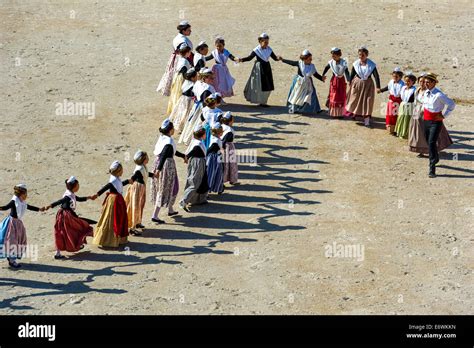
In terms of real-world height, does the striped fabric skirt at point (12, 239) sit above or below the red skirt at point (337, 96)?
below

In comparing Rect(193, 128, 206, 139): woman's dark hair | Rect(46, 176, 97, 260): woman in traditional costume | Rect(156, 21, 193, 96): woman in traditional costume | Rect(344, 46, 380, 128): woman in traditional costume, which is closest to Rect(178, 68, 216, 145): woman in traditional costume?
Rect(156, 21, 193, 96): woman in traditional costume

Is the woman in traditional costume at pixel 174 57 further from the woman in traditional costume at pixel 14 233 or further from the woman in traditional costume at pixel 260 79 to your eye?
the woman in traditional costume at pixel 14 233

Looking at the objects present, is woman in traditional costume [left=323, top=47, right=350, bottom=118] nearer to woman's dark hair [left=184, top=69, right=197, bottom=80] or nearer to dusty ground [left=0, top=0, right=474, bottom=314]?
dusty ground [left=0, top=0, right=474, bottom=314]

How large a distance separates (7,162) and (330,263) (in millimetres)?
8117

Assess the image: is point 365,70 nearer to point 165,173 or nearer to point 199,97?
point 199,97

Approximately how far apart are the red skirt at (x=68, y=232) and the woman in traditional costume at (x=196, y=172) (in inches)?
102

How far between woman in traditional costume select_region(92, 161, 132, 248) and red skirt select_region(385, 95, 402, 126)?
774 cm

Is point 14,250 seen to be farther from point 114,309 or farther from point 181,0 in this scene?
point 181,0

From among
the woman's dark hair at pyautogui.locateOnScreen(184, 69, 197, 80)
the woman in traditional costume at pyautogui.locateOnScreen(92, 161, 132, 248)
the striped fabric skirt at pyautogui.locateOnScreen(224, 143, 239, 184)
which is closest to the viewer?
the woman in traditional costume at pyautogui.locateOnScreen(92, 161, 132, 248)

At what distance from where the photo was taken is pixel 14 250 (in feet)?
64.8

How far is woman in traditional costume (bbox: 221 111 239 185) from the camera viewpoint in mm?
→ 22734

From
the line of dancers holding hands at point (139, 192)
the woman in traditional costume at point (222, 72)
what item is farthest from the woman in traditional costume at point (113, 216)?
the woman in traditional costume at point (222, 72)

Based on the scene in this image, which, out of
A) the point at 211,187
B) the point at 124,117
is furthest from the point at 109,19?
the point at 211,187

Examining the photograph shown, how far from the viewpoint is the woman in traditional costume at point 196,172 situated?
21.9 m
